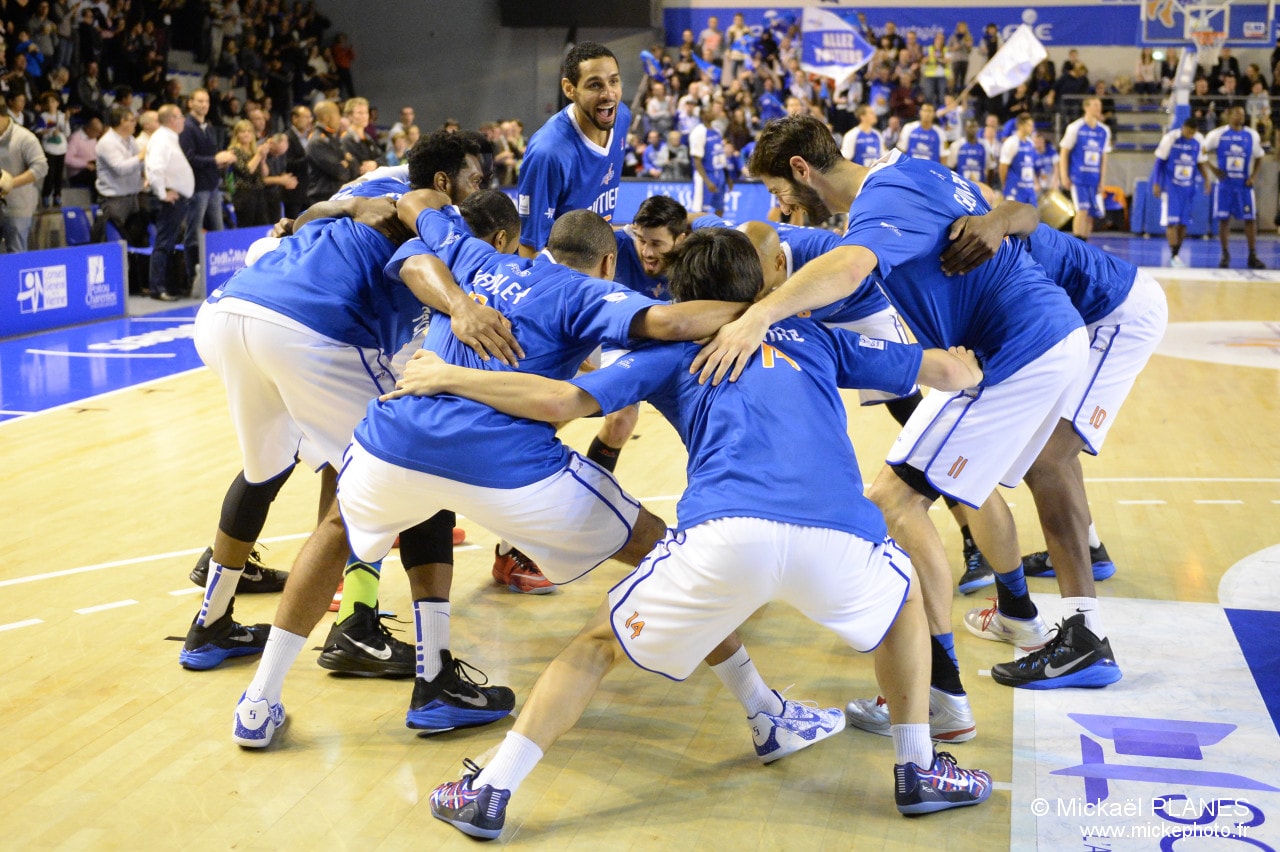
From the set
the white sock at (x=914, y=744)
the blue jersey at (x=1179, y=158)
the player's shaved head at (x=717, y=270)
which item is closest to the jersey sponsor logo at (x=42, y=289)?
the player's shaved head at (x=717, y=270)

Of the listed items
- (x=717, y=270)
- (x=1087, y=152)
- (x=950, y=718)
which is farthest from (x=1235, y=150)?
(x=717, y=270)

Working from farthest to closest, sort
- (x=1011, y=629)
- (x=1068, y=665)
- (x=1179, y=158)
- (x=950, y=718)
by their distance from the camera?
1. (x=1179, y=158)
2. (x=1011, y=629)
3. (x=1068, y=665)
4. (x=950, y=718)

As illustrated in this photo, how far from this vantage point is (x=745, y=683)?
3.45 metres

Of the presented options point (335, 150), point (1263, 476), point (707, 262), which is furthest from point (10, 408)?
point (1263, 476)

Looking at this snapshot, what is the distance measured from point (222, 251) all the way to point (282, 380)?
9723mm

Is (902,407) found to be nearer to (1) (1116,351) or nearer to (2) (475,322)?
(1) (1116,351)

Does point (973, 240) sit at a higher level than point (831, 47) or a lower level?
lower

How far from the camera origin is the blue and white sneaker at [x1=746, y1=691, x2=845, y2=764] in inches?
136

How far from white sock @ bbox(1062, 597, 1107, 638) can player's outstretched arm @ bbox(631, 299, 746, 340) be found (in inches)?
67.2

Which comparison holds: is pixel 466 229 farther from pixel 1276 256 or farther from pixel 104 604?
pixel 1276 256

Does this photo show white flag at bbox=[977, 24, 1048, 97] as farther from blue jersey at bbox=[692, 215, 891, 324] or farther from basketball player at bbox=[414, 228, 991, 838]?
basketball player at bbox=[414, 228, 991, 838]

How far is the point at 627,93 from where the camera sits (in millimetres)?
27094

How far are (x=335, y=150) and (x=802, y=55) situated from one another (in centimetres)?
1203

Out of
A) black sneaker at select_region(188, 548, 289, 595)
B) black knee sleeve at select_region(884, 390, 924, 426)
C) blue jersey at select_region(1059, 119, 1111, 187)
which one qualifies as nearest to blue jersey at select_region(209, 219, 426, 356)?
black sneaker at select_region(188, 548, 289, 595)
